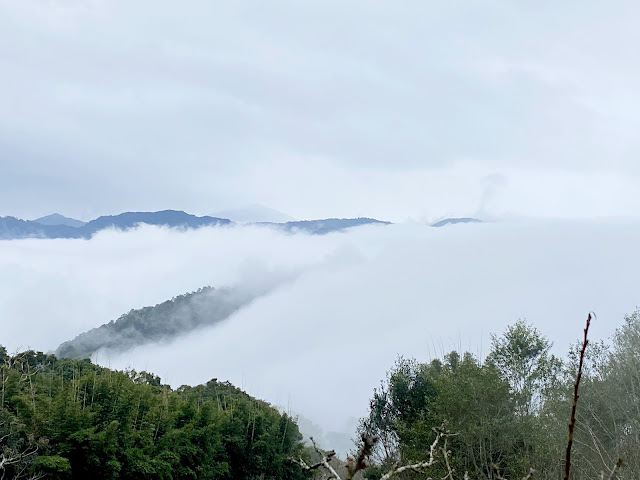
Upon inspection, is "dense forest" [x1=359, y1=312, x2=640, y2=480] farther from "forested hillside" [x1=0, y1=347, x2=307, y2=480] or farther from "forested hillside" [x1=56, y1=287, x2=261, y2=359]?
"forested hillside" [x1=56, y1=287, x2=261, y2=359]

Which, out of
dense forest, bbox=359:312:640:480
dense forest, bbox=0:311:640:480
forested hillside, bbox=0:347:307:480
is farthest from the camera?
forested hillside, bbox=0:347:307:480

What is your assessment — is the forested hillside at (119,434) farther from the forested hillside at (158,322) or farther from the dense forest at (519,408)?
the forested hillside at (158,322)

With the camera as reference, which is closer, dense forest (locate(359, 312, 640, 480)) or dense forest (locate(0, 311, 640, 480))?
dense forest (locate(359, 312, 640, 480))

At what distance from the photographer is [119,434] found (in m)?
22.0

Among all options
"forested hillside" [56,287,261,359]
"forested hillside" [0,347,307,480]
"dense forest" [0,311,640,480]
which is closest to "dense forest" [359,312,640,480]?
"dense forest" [0,311,640,480]

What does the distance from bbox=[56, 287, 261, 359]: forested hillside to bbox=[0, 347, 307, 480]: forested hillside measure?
56.3m

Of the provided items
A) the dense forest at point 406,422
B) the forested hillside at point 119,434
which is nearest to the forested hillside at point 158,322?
the forested hillside at point 119,434

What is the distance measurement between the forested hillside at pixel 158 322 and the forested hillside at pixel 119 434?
5628 centimetres

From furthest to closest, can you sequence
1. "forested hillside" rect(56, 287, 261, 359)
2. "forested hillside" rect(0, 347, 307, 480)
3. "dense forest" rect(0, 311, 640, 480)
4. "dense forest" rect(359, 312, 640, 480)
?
"forested hillside" rect(56, 287, 261, 359)
"forested hillside" rect(0, 347, 307, 480)
"dense forest" rect(0, 311, 640, 480)
"dense forest" rect(359, 312, 640, 480)

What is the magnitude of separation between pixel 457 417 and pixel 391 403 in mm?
7740

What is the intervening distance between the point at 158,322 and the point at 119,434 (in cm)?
10535

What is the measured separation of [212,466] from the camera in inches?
1043

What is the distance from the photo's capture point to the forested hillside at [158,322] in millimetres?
105812

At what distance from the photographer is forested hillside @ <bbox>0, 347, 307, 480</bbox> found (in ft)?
64.8
